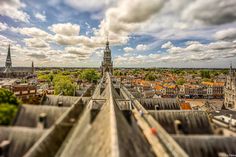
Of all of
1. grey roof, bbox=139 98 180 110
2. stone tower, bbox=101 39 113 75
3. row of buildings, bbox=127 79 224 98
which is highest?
stone tower, bbox=101 39 113 75

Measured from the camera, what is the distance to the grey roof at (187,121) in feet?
61.3

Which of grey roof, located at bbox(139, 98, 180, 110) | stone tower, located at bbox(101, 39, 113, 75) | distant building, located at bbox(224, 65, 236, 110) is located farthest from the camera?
stone tower, located at bbox(101, 39, 113, 75)

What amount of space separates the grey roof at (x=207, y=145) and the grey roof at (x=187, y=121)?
5.02m

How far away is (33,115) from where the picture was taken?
17188mm

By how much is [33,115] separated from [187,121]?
50.7 ft

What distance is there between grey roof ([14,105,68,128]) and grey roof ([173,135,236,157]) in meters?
11.2

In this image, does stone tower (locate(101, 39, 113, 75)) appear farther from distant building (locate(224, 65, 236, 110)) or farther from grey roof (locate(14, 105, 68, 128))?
grey roof (locate(14, 105, 68, 128))

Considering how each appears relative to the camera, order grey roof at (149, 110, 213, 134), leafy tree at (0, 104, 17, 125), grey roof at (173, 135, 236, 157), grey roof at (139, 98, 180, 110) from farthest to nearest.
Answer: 1. grey roof at (139, 98, 180, 110)
2. leafy tree at (0, 104, 17, 125)
3. grey roof at (149, 110, 213, 134)
4. grey roof at (173, 135, 236, 157)

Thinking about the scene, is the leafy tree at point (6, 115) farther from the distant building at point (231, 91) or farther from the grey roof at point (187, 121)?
the distant building at point (231, 91)

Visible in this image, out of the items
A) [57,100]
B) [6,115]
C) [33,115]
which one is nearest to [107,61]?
[57,100]

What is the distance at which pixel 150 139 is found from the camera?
1260 centimetres

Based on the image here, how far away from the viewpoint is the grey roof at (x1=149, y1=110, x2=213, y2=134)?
18.7m

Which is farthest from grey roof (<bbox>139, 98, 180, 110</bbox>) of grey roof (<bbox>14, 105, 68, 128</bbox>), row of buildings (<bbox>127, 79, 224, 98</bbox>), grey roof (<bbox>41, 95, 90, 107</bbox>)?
row of buildings (<bbox>127, 79, 224, 98</bbox>)

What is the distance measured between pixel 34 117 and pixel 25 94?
1762 inches
